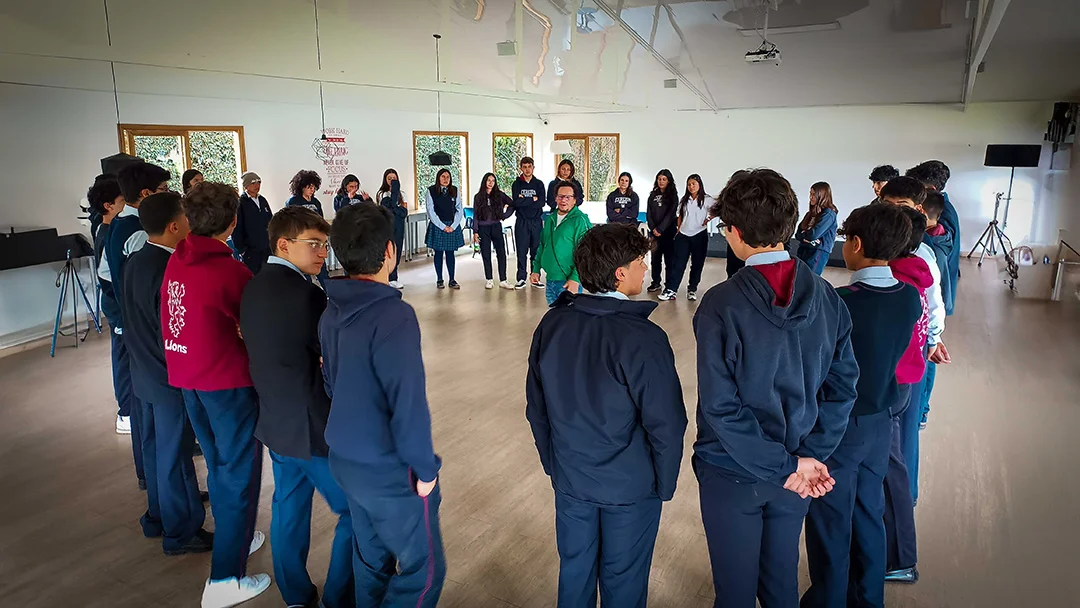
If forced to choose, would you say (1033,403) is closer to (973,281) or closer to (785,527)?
(785,527)

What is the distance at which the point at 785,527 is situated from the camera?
6.07 ft

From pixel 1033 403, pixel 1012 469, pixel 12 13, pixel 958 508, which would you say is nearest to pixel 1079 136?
pixel 1033 403

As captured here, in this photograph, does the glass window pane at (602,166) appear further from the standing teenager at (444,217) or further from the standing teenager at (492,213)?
the standing teenager at (444,217)

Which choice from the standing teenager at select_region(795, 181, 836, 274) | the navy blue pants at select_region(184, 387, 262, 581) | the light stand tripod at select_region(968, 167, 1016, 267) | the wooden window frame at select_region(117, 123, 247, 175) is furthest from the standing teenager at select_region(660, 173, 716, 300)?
the navy blue pants at select_region(184, 387, 262, 581)

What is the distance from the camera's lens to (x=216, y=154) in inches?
318

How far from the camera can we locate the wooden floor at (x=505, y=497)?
8.68 ft

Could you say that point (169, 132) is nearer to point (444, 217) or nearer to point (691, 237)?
point (444, 217)

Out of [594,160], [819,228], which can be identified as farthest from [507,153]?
[819,228]

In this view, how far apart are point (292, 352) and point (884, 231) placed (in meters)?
1.88

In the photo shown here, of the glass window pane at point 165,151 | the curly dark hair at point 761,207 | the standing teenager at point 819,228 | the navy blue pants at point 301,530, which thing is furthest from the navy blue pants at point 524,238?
the curly dark hair at point 761,207

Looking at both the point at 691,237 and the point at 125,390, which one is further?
the point at 691,237

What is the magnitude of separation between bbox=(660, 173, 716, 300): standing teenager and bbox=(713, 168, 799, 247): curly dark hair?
244 inches

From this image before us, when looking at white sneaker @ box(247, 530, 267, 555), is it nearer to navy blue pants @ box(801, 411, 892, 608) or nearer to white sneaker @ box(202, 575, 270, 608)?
white sneaker @ box(202, 575, 270, 608)

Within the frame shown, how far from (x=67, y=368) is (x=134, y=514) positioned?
2.94 m
